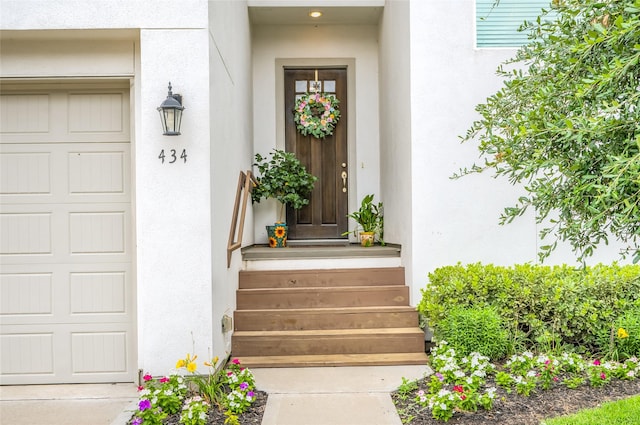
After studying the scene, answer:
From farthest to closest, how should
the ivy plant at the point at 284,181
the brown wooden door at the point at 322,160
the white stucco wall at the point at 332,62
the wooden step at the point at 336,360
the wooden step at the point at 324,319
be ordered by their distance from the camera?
the brown wooden door at the point at 322,160 < the white stucco wall at the point at 332,62 < the ivy plant at the point at 284,181 < the wooden step at the point at 324,319 < the wooden step at the point at 336,360

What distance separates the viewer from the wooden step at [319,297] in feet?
15.8

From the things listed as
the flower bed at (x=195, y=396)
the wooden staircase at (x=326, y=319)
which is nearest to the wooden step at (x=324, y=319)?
the wooden staircase at (x=326, y=319)

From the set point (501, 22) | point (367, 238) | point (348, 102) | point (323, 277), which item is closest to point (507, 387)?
point (323, 277)

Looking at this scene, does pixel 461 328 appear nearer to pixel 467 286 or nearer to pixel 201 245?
pixel 467 286

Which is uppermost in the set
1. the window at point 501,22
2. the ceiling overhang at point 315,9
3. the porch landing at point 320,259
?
the ceiling overhang at point 315,9

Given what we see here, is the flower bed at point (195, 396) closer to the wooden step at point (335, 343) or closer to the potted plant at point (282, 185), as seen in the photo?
the wooden step at point (335, 343)

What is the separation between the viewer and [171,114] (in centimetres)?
343

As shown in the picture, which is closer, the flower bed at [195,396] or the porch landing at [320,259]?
the flower bed at [195,396]

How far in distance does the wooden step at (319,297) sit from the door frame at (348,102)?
1987 mm

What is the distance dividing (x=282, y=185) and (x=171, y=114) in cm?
273

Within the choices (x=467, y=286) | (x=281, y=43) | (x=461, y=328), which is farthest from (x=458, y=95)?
(x=281, y=43)

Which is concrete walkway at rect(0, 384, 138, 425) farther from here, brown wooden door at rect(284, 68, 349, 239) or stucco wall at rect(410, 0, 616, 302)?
brown wooden door at rect(284, 68, 349, 239)

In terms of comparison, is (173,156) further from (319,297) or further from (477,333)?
(477,333)

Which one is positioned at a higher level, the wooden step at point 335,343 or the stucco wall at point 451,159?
the stucco wall at point 451,159
